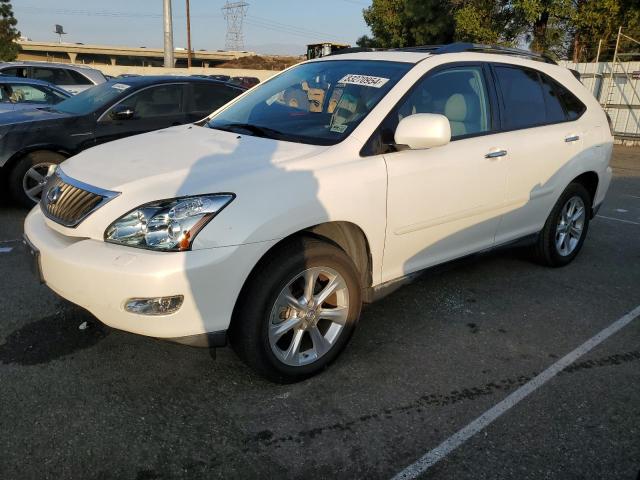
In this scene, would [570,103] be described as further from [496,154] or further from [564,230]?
[496,154]

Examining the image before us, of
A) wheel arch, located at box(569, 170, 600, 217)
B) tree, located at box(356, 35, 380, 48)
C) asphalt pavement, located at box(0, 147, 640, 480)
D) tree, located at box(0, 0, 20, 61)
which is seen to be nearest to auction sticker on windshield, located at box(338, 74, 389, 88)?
asphalt pavement, located at box(0, 147, 640, 480)

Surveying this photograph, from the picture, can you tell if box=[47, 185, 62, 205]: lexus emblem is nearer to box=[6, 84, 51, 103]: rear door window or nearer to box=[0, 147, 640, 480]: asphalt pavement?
box=[0, 147, 640, 480]: asphalt pavement

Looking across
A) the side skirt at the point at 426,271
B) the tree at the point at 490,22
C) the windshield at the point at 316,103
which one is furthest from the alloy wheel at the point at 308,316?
the tree at the point at 490,22

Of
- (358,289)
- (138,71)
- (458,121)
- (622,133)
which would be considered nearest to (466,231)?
(458,121)

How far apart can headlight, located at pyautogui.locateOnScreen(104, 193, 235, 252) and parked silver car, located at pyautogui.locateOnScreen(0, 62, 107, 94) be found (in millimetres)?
10139

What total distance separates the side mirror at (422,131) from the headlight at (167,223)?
1.09 m

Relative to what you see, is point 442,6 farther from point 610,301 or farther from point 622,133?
point 610,301

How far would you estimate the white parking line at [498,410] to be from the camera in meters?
2.38

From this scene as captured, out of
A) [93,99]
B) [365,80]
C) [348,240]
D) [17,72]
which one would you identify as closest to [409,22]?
[17,72]

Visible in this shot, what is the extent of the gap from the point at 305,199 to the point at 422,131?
80cm

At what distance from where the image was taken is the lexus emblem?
2.98m

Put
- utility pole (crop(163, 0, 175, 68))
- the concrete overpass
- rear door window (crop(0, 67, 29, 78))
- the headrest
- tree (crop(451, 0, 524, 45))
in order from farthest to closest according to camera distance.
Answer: the concrete overpass < utility pole (crop(163, 0, 175, 68)) < tree (crop(451, 0, 524, 45)) < rear door window (crop(0, 67, 29, 78)) < the headrest

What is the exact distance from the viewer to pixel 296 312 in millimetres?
2902

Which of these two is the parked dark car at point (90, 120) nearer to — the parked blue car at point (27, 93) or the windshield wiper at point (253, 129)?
the parked blue car at point (27, 93)
